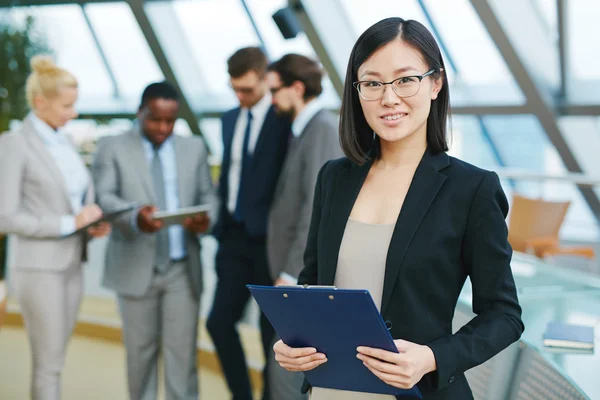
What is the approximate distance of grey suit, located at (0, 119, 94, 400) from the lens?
10.8 ft

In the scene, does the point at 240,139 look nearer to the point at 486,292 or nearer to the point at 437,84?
the point at 437,84

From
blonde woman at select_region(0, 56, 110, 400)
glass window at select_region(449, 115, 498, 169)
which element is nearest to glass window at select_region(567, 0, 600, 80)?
glass window at select_region(449, 115, 498, 169)

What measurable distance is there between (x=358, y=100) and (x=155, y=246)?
2.12 meters

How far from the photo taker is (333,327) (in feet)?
4.66

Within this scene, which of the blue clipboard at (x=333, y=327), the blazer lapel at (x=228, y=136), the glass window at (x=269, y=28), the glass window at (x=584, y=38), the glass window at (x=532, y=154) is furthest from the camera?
the glass window at (x=269, y=28)

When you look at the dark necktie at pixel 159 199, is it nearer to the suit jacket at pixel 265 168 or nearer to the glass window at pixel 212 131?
the suit jacket at pixel 265 168

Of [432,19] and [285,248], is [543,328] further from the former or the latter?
[432,19]

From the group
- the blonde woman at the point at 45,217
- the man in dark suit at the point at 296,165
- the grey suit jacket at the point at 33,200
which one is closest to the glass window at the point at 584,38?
the man in dark suit at the point at 296,165

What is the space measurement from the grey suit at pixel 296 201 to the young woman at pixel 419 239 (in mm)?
1462

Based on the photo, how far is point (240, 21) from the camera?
9531mm

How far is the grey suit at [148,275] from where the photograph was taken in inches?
141

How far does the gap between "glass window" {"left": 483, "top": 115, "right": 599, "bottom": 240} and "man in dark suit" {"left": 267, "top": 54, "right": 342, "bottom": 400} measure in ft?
16.0

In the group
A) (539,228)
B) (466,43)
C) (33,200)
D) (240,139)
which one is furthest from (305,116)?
(466,43)

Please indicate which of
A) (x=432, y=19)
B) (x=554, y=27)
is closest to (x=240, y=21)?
(x=432, y=19)
